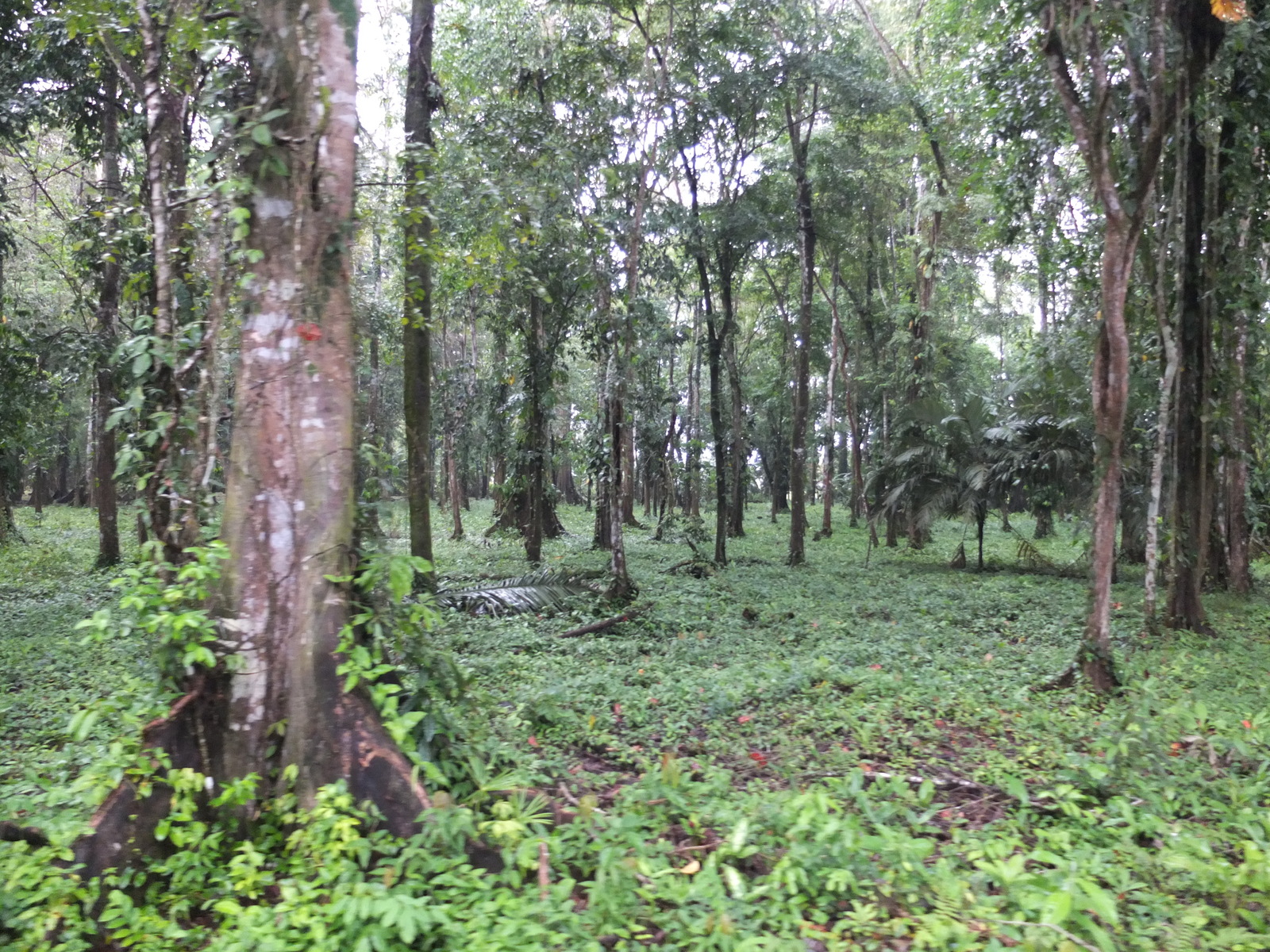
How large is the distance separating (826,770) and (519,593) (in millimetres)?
5399

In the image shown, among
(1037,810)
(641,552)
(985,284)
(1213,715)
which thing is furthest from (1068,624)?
(985,284)

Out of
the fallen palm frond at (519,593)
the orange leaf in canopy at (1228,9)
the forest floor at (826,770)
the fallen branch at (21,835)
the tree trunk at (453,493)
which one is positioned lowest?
the forest floor at (826,770)

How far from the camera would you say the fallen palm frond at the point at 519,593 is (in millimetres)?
9195

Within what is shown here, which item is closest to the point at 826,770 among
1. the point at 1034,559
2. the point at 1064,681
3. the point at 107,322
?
the point at 1064,681

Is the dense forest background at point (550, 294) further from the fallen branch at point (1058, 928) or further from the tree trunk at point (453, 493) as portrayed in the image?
the tree trunk at point (453, 493)

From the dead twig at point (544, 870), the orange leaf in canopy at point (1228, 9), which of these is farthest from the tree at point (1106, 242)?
the dead twig at point (544, 870)

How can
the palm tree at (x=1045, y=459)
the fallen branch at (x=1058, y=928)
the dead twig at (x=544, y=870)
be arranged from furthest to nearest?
the palm tree at (x=1045, y=459)
the dead twig at (x=544, y=870)
the fallen branch at (x=1058, y=928)

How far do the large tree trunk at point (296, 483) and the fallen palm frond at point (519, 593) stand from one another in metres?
5.27

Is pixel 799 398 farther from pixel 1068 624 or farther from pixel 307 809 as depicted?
pixel 307 809

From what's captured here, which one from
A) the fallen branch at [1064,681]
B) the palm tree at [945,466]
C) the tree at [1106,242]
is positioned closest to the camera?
the tree at [1106,242]

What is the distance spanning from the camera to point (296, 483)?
12.2 feet

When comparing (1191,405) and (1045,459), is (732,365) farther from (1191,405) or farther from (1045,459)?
(1191,405)

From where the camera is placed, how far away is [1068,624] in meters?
9.19

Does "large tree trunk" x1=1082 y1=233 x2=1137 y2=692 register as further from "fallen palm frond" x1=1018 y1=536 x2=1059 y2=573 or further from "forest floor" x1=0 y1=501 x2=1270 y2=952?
"fallen palm frond" x1=1018 y1=536 x2=1059 y2=573
